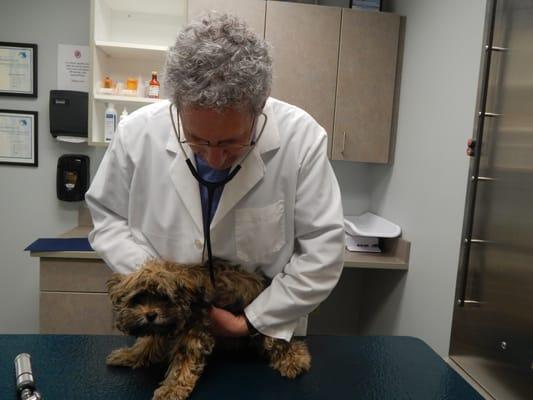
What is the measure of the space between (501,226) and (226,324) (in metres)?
1.05

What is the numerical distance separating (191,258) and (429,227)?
1330 mm

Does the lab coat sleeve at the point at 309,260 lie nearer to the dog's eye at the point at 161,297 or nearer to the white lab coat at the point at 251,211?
the white lab coat at the point at 251,211

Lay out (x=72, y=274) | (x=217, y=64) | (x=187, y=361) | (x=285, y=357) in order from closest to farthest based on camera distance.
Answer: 1. (x=217, y=64)
2. (x=187, y=361)
3. (x=285, y=357)
4. (x=72, y=274)

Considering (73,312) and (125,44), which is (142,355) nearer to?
(73,312)

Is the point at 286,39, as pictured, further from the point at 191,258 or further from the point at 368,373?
the point at 368,373

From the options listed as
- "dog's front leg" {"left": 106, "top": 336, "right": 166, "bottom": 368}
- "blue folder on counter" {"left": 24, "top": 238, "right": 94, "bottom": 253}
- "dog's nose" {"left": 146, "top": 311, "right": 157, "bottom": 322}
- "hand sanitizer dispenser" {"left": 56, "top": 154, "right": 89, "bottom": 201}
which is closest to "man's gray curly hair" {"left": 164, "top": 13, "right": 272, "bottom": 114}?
"dog's nose" {"left": 146, "top": 311, "right": 157, "bottom": 322}

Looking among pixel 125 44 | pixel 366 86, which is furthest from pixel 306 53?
pixel 125 44

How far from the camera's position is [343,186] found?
2787mm

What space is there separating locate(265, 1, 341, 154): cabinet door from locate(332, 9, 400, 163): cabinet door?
56mm

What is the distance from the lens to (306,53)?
2.29 metres

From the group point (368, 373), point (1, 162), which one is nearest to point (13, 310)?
point (1, 162)

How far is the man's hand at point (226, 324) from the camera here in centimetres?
98

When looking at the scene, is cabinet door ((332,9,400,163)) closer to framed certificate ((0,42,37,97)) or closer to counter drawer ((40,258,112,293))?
counter drawer ((40,258,112,293))

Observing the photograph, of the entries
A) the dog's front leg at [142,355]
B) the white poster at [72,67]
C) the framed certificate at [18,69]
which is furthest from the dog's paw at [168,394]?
the framed certificate at [18,69]
